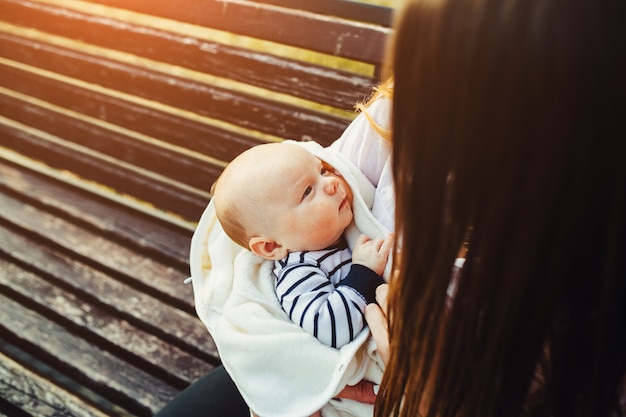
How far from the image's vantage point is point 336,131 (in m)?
2.23

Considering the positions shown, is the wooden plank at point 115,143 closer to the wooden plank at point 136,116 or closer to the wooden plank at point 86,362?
the wooden plank at point 136,116

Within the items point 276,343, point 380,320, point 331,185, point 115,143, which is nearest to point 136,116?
point 115,143

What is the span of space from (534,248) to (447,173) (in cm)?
15

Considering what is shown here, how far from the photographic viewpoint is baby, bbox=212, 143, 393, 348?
A: 4.02 feet

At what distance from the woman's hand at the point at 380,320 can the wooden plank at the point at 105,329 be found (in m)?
1.11

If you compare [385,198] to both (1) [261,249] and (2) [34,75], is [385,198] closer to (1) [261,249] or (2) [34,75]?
(1) [261,249]

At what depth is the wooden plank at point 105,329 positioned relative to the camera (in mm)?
2156

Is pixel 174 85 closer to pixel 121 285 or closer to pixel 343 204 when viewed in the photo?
pixel 121 285

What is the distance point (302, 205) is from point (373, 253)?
182 mm

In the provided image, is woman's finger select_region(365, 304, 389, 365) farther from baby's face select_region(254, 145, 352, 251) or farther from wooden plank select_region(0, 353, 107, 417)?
wooden plank select_region(0, 353, 107, 417)

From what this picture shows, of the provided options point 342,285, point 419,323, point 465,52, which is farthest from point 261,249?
point 465,52

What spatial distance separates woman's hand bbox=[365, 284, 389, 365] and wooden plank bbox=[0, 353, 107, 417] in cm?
130

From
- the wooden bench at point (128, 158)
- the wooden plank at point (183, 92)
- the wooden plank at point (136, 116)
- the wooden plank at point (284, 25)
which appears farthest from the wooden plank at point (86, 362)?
the wooden plank at point (284, 25)

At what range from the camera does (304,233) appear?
4.27 ft
